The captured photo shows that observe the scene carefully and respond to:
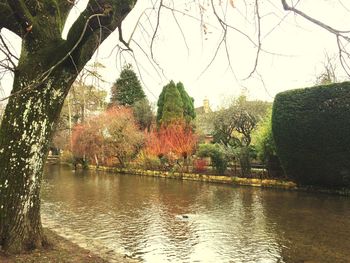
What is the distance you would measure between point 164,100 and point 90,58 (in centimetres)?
2747

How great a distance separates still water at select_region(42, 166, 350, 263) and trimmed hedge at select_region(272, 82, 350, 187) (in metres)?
0.91

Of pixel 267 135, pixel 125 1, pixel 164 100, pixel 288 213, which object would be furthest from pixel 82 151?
pixel 125 1

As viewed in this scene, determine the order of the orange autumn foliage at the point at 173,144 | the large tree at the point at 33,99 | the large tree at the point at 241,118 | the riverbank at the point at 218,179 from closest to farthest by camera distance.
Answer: the large tree at the point at 33,99 → the riverbank at the point at 218,179 → the orange autumn foliage at the point at 173,144 → the large tree at the point at 241,118

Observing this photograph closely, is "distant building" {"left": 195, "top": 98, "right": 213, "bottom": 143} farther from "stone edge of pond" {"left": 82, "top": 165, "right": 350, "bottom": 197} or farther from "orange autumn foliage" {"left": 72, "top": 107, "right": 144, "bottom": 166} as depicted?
"stone edge of pond" {"left": 82, "top": 165, "right": 350, "bottom": 197}

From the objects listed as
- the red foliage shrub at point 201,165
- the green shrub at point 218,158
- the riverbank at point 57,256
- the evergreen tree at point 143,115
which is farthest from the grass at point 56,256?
the evergreen tree at point 143,115

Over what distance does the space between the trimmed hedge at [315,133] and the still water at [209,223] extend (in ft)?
2.98

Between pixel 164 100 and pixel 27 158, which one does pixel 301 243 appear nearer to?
pixel 27 158

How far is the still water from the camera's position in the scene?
7152 millimetres

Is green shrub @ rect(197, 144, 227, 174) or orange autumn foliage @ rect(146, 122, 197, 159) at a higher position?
orange autumn foliage @ rect(146, 122, 197, 159)

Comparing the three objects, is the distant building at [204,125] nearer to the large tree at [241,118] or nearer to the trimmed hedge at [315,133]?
the large tree at [241,118]

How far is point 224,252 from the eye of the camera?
7168mm

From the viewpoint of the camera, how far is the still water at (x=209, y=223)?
715cm

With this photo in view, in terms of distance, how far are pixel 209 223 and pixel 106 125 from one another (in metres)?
19.6

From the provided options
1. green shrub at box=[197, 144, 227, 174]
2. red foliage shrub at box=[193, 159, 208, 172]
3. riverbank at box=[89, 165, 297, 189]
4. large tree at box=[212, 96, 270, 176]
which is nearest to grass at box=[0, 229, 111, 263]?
riverbank at box=[89, 165, 297, 189]
